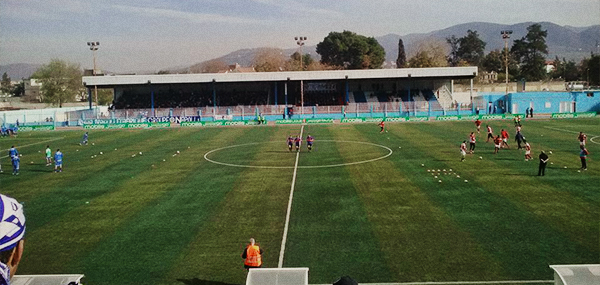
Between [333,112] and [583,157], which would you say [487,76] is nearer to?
[333,112]

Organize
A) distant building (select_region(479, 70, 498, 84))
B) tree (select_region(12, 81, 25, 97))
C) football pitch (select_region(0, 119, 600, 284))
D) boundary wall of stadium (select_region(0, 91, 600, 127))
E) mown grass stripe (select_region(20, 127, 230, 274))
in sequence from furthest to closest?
1. tree (select_region(12, 81, 25, 97))
2. distant building (select_region(479, 70, 498, 84))
3. boundary wall of stadium (select_region(0, 91, 600, 127))
4. mown grass stripe (select_region(20, 127, 230, 274))
5. football pitch (select_region(0, 119, 600, 284))

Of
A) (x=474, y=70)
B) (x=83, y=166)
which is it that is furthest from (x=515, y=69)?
(x=83, y=166)

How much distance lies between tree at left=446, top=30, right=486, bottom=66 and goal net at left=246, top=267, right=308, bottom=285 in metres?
161

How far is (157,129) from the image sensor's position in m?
60.3

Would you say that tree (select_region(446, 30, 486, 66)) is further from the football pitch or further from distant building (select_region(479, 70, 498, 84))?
the football pitch

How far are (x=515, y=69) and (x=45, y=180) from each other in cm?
11982

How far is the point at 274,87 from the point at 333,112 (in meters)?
17.0

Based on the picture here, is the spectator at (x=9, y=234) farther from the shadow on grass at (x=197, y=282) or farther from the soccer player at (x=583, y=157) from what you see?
the soccer player at (x=583, y=157)

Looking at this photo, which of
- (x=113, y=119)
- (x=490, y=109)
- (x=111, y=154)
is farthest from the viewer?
(x=490, y=109)

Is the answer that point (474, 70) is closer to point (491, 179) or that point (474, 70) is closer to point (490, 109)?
point (490, 109)

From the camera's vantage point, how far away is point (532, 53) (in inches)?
5246

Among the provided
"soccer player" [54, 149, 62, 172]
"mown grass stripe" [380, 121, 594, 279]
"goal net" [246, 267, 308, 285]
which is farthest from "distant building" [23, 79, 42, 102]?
"goal net" [246, 267, 308, 285]

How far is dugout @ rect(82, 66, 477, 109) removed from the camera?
245ft

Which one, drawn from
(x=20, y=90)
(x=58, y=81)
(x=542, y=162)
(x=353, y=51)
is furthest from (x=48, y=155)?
(x=20, y=90)
